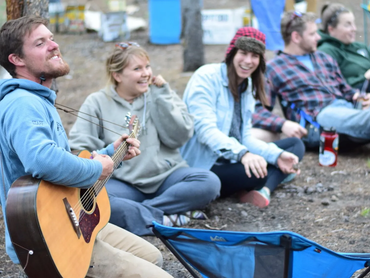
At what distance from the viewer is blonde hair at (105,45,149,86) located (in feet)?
12.0

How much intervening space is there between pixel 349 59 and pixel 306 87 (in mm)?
1021

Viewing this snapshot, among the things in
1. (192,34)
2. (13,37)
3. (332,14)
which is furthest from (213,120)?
(192,34)

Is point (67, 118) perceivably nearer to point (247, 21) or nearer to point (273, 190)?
point (273, 190)

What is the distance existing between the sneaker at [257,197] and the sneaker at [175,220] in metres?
0.71

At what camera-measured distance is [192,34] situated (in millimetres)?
8234

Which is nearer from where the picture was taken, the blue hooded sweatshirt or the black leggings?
the blue hooded sweatshirt

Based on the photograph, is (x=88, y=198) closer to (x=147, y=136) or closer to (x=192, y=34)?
(x=147, y=136)

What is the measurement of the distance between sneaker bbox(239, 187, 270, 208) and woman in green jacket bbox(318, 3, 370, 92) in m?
2.50

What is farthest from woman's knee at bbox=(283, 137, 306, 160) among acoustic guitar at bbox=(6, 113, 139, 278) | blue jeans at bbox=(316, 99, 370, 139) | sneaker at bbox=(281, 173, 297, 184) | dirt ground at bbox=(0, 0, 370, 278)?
acoustic guitar at bbox=(6, 113, 139, 278)

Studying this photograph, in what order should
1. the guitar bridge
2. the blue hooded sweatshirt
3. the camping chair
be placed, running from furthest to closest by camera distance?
1. the guitar bridge
2. the blue hooded sweatshirt
3. the camping chair

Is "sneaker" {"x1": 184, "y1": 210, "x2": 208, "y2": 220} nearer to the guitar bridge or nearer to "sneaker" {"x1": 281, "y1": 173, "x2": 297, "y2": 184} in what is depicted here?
"sneaker" {"x1": 281, "y1": 173, "x2": 297, "y2": 184}

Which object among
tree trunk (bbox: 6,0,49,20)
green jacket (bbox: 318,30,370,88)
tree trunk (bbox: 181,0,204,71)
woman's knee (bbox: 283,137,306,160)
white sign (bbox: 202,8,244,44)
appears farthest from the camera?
white sign (bbox: 202,8,244,44)

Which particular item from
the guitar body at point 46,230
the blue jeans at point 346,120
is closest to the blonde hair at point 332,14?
the blue jeans at point 346,120

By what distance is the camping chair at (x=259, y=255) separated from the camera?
6.45 feet
